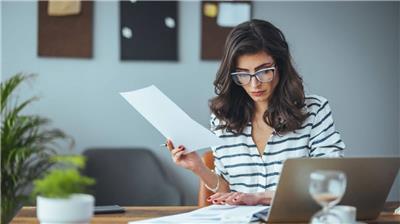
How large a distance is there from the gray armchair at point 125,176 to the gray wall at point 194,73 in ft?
0.32

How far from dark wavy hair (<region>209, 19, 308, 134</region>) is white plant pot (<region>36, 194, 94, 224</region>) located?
42.3 inches

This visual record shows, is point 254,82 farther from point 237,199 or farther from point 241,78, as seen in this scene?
point 237,199

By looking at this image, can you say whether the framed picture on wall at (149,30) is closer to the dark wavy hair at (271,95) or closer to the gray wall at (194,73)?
the gray wall at (194,73)

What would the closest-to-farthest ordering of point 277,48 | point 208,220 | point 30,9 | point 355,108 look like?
point 208,220 → point 277,48 → point 30,9 → point 355,108

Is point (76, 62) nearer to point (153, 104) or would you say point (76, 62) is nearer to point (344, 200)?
point (153, 104)

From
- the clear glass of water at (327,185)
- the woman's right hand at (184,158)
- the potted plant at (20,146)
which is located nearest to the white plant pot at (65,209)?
the clear glass of water at (327,185)

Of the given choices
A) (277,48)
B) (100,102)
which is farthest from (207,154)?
(100,102)

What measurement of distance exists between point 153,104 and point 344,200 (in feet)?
2.05

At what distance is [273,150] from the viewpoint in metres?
2.38

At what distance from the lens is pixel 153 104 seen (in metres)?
1.97

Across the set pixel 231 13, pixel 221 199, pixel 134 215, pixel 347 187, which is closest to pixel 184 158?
pixel 221 199

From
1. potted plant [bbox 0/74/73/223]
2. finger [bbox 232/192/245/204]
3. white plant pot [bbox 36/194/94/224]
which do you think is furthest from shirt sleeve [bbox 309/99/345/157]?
potted plant [bbox 0/74/73/223]

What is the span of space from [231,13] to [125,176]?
3.98 ft

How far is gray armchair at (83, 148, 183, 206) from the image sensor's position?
401cm
